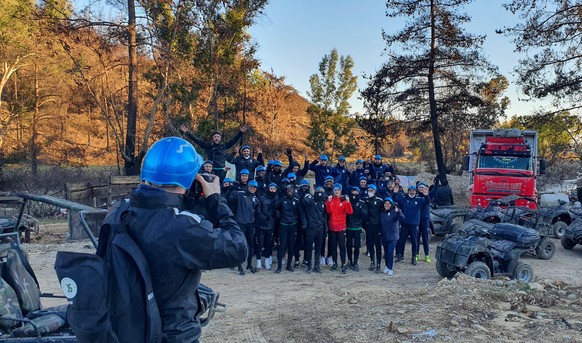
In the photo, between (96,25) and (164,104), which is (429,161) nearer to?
(164,104)

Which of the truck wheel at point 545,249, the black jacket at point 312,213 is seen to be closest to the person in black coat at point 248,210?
the black jacket at point 312,213

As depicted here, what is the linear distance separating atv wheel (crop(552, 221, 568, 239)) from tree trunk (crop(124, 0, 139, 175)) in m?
15.7

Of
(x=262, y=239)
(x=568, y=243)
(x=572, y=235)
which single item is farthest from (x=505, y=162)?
(x=262, y=239)

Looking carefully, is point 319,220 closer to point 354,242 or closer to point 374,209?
point 354,242

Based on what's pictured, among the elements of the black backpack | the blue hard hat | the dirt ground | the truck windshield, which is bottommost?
the dirt ground

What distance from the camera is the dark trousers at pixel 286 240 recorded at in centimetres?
1052

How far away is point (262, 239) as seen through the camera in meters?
10.7

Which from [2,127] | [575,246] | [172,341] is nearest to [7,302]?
[172,341]

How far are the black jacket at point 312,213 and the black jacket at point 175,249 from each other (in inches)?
327

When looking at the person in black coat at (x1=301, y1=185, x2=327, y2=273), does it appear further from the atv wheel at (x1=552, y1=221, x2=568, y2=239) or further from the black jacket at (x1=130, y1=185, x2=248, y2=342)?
the black jacket at (x1=130, y1=185, x2=248, y2=342)

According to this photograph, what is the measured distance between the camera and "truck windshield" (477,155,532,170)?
15070 millimetres

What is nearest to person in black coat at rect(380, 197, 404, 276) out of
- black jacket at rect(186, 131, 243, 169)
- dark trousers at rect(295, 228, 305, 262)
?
dark trousers at rect(295, 228, 305, 262)

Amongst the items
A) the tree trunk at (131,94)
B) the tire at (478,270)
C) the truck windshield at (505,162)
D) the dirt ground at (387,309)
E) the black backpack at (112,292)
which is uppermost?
the tree trunk at (131,94)

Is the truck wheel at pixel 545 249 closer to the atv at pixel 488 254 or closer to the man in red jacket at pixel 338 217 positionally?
the atv at pixel 488 254
